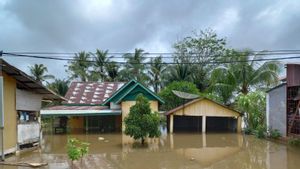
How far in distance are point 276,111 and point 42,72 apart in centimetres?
3414

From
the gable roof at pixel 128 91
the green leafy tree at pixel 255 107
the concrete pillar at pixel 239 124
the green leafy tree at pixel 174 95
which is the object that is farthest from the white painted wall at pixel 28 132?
the green leafy tree at pixel 174 95

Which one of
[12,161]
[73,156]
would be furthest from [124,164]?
[12,161]

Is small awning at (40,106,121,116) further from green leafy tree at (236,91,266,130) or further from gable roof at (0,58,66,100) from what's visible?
green leafy tree at (236,91,266,130)

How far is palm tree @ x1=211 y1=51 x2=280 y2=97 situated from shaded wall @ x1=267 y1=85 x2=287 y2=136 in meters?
6.47

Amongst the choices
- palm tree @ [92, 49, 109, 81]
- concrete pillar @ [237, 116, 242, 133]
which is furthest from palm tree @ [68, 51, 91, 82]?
concrete pillar @ [237, 116, 242, 133]

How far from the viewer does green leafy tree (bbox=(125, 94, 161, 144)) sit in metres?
19.5

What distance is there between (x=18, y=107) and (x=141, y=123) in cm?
→ 632

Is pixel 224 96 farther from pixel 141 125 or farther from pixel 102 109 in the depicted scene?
pixel 141 125

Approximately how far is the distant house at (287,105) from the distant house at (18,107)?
→ 12.7m

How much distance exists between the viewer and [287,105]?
21.1 meters

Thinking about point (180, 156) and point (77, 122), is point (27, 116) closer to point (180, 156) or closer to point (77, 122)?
point (180, 156)

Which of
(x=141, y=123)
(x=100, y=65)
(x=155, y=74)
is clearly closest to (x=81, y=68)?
(x=100, y=65)

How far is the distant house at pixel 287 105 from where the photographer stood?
65.1ft

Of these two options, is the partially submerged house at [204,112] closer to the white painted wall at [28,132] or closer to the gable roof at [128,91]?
the gable roof at [128,91]
